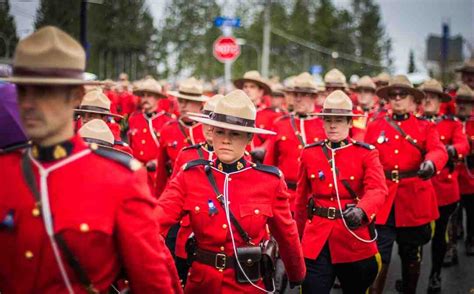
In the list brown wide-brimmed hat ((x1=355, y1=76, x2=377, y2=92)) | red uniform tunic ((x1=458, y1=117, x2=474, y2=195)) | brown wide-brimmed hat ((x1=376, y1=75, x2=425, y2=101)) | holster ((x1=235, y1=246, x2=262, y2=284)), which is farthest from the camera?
brown wide-brimmed hat ((x1=355, y1=76, x2=377, y2=92))

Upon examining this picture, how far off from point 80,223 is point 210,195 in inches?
67.5

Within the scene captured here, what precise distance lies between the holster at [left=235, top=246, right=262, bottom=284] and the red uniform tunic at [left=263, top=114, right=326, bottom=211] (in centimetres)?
454

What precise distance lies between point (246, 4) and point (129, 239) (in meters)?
62.3

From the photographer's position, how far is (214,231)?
171 inches

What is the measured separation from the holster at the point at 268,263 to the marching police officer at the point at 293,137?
4.33 metres

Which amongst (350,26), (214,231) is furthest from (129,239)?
(350,26)

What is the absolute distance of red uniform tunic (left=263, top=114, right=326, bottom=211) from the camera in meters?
8.94

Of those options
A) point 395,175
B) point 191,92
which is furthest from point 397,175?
point 191,92

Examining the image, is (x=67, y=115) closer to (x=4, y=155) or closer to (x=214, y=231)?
(x=4, y=155)

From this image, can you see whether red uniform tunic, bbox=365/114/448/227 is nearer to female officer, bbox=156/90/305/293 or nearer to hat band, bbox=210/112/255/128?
female officer, bbox=156/90/305/293

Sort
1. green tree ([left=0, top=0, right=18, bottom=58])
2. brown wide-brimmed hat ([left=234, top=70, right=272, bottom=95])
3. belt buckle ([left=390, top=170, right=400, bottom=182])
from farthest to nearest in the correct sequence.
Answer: green tree ([left=0, top=0, right=18, bottom=58])
brown wide-brimmed hat ([left=234, top=70, right=272, bottom=95])
belt buckle ([left=390, top=170, right=400, bottom=182])

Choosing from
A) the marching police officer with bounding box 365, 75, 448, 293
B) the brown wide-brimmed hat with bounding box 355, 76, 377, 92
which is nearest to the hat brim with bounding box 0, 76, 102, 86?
the marching police officer with bounding box 365, 75, 448, 293

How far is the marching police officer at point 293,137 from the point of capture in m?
8.94

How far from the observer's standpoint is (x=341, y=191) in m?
5.92
